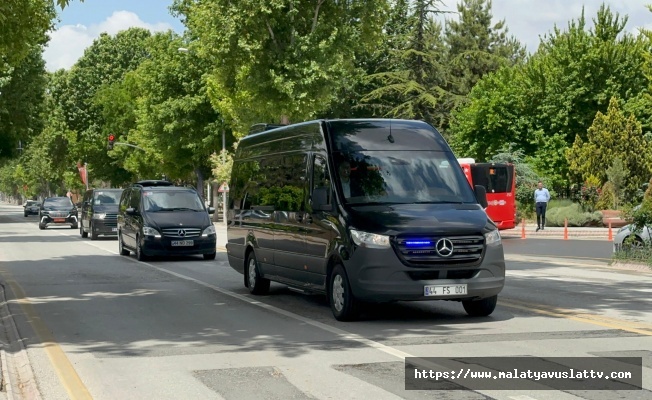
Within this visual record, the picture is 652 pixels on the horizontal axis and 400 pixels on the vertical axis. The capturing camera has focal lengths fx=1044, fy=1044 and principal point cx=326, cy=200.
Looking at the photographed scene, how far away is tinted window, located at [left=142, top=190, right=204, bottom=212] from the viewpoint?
86.6 ft

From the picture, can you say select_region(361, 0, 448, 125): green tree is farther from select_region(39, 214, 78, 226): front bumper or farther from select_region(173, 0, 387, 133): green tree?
select_region(173, 0, 387, 133): green tree

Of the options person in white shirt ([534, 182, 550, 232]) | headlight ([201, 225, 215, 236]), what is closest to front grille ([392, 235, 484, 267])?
headlight ([201, 225, 215, 236])

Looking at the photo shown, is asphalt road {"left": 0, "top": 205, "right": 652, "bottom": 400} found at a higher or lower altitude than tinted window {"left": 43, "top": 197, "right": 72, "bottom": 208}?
lower

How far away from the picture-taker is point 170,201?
2661 centimetres

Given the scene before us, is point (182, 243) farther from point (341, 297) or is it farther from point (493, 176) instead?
point (493, 176)

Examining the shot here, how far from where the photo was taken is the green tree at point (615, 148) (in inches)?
1945

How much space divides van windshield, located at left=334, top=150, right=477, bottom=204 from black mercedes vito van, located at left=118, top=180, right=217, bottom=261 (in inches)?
508

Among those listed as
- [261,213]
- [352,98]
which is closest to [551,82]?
[352,98]

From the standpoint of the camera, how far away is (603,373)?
8594 millimetres

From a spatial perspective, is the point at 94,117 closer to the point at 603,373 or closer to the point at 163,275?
the point at 163,275

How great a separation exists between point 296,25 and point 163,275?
63.9ft

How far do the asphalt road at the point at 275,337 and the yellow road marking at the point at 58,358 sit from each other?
0.01 m

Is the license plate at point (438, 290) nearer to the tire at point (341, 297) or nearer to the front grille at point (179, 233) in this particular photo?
the tire at point (341, 297)

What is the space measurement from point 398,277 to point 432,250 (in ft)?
1.65
